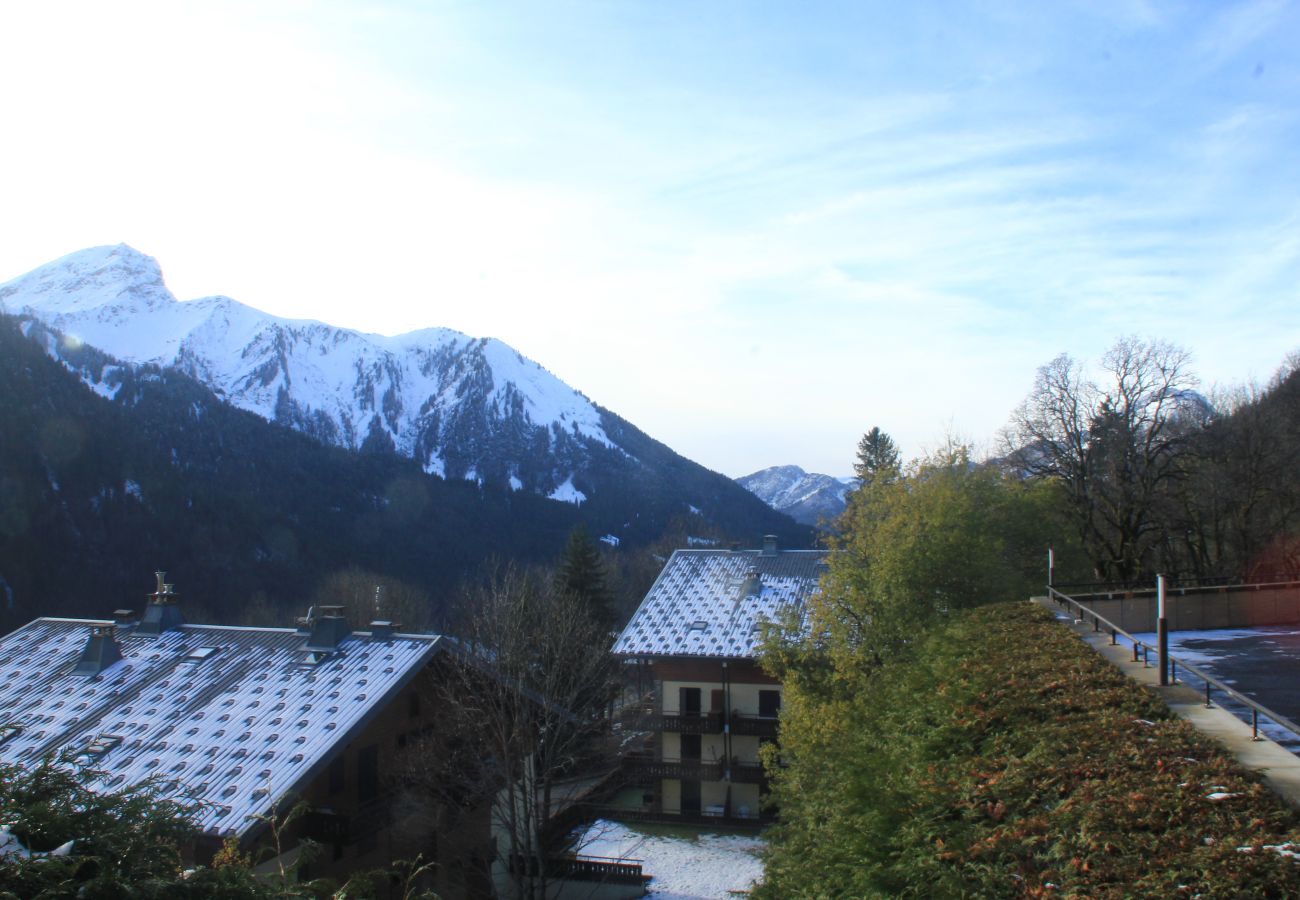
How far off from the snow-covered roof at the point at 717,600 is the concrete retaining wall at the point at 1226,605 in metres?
13.5

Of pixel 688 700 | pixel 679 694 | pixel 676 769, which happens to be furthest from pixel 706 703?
pixel 676 769

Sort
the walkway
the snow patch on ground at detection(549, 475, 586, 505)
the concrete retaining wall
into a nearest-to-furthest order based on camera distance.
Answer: the walkway < the concrete retaining wall < the snow patch on ground at detection(549, 475, 586, 505)

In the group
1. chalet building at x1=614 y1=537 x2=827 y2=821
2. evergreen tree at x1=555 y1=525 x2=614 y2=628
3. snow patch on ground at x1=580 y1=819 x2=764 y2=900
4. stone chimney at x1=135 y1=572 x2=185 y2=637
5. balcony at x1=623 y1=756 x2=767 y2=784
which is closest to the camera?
stone chimney at x1=135 y1=572 x2=185 y2=637

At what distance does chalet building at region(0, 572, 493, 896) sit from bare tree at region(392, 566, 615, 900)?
0.74 m

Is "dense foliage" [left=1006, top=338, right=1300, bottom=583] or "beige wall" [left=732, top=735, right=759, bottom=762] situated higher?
"dense foliage" [left=1006, top=338, right=1300, bottom=583]

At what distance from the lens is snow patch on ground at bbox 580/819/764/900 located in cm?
2559

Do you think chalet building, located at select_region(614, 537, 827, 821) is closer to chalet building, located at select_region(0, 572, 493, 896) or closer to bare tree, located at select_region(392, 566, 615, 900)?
bare tree, located at select_region(392, 566, 615, 900)

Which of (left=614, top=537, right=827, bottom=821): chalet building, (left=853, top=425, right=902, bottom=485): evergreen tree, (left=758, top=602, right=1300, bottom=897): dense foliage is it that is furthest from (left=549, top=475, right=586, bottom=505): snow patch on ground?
(left=758, top=602, right=1300, bottom=897): dense foliage

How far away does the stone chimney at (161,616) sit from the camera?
82.7 feet

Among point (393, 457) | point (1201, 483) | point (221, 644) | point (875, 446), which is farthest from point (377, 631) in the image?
point (393, 457)

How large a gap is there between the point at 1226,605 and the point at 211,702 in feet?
82.5

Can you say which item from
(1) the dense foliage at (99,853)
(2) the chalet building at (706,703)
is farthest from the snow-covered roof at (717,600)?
(1) the dense foliage at (99,853)

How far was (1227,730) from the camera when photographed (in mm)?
8492

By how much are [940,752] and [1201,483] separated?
3337 cm
